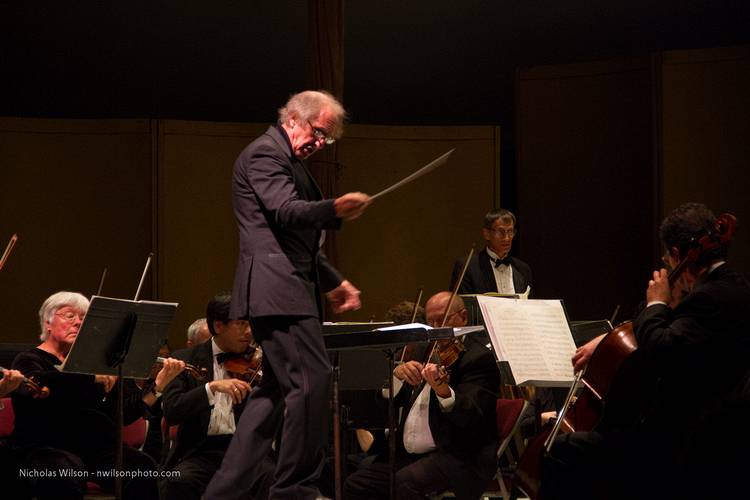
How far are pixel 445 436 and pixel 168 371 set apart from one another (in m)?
1.10

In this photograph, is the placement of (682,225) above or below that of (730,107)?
below

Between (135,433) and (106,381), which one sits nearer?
(106,381)

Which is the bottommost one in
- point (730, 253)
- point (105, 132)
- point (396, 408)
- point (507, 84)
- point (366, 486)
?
point (366, 486)

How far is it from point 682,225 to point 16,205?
218 inches

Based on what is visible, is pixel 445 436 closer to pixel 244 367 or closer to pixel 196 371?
pixel 244 367

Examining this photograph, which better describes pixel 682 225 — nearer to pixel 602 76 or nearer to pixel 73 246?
pixel 602 76

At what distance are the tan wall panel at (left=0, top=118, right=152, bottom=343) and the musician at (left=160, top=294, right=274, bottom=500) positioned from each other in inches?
135

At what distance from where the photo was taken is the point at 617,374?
9.82 feet

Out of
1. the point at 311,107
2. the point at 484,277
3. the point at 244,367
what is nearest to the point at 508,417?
the point at 244,367

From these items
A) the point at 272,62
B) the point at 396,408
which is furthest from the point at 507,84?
the point at 396,408

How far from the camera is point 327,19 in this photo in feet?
21.7

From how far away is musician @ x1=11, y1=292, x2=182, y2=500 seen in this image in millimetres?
3633

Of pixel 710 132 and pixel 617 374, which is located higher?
pixel 710 132

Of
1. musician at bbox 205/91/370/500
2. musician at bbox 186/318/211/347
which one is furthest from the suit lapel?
musician at bbox 205/91/370/500
